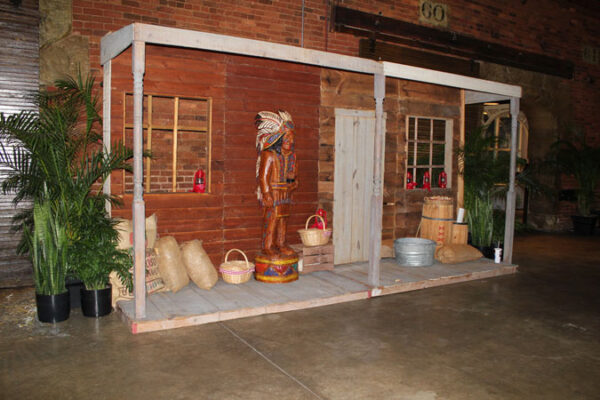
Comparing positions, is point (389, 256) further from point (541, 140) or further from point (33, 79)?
point (541, 140)

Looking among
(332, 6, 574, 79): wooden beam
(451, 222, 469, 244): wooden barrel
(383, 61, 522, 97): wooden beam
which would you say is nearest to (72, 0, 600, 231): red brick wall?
(332, 6, 574, 79): wooden beam

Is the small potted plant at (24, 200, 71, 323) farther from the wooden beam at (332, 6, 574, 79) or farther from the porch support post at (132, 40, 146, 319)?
the wooden beam at (332, 6, 574, 79)

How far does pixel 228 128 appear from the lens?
611cm

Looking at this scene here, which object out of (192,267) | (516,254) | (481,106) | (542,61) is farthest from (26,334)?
(542,61)

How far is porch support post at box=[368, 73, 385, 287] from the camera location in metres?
5.46

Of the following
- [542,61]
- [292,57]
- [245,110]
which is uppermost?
[542,61]

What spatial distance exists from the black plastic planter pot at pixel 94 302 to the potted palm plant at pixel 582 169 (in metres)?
9.67

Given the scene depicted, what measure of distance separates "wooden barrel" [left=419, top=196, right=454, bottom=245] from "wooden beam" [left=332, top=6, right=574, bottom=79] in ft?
8.48

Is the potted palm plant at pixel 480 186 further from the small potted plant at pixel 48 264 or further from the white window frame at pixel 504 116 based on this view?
the small potted plant at pixel 48 264

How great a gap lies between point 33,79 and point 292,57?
283 cm

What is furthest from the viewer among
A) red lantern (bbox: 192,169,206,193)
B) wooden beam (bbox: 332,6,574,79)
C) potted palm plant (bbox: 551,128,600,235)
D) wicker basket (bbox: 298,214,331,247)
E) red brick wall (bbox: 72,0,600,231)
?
potted palm plant (bbox: 551,128,600,235)

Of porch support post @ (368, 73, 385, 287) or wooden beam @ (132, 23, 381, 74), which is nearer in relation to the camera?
wooden beam @ (132, 23, 381, 74)

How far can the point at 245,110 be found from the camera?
621 centimetres

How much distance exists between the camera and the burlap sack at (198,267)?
532 cm
